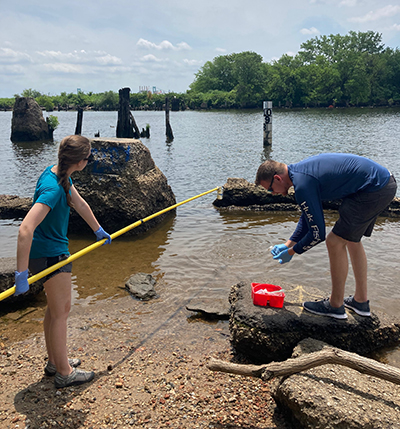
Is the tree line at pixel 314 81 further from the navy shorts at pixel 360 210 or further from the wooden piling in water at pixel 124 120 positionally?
the navy shorts at pixel 360 210

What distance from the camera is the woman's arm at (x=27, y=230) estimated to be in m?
2.57

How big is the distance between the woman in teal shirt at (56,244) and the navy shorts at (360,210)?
2250 millimetres

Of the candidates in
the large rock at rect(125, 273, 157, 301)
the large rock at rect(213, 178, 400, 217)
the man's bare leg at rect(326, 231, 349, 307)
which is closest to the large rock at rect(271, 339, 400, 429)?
the man's bare leg at rect(326, 231, 349, 307)

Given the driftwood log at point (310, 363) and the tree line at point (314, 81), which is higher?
the tree line at point (314, 81)

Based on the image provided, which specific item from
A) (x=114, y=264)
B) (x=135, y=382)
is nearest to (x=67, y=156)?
(x=135, y=382)

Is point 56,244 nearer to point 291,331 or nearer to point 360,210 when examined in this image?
point 291,331

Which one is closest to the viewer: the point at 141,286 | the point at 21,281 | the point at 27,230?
the point at 27,230

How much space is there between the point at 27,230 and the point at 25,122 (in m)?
28.3

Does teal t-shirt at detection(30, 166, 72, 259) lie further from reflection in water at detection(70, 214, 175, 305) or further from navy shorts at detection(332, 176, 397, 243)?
navy shorts at detection(332, 176, 397, 243)

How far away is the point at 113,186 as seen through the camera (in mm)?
7391

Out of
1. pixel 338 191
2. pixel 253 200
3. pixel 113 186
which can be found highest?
pixel 338 191

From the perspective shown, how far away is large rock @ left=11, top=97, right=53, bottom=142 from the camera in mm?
27531

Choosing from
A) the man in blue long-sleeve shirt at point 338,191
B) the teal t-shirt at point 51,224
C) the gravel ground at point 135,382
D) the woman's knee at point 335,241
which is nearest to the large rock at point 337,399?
the gravel ground at point 135,382

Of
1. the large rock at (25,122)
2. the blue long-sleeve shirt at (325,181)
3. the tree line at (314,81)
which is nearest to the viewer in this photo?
the blue long-sleeve shirt at (325,181)
